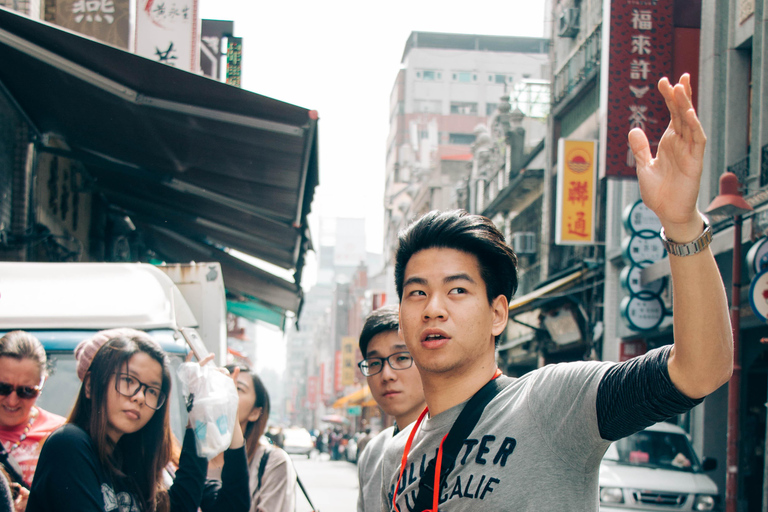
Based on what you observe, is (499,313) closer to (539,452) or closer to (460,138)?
(539,452)

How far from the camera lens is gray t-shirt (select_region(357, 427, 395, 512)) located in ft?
12.9

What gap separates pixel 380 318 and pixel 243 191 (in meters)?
5.71

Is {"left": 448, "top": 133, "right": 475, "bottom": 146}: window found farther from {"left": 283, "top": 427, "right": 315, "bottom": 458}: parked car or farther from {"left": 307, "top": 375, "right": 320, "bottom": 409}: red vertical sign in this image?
{"left": 307, "top": 375, "right": 320, "bottom": 409}: red vertical sign

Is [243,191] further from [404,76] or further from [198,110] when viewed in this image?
[404,76]

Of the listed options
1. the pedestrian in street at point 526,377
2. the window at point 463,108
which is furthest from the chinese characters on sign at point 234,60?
the window at point 463,108

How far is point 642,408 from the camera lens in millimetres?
1890

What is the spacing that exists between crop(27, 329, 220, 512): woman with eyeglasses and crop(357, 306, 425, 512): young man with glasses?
89 cm

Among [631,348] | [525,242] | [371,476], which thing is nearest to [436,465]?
[371,476]

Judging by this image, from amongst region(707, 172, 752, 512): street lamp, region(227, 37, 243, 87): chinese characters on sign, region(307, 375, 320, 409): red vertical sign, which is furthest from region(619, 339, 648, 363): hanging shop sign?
region(307, 375, 320, 409): red vertical sign

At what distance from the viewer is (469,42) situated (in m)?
79.0

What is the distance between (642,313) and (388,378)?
12.9m

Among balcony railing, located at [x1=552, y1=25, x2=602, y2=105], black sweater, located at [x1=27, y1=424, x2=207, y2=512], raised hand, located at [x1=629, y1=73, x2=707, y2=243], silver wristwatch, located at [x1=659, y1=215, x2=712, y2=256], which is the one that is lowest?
black sweater, located at [x1=27, y1=424, x2=207, y2=512]

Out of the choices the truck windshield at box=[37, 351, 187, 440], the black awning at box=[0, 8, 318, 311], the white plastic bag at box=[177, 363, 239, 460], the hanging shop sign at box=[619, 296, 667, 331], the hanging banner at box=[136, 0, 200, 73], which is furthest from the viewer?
the hanging shop sign at box=[619, 296, 667, 331]

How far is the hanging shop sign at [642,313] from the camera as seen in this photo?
1612 cm
